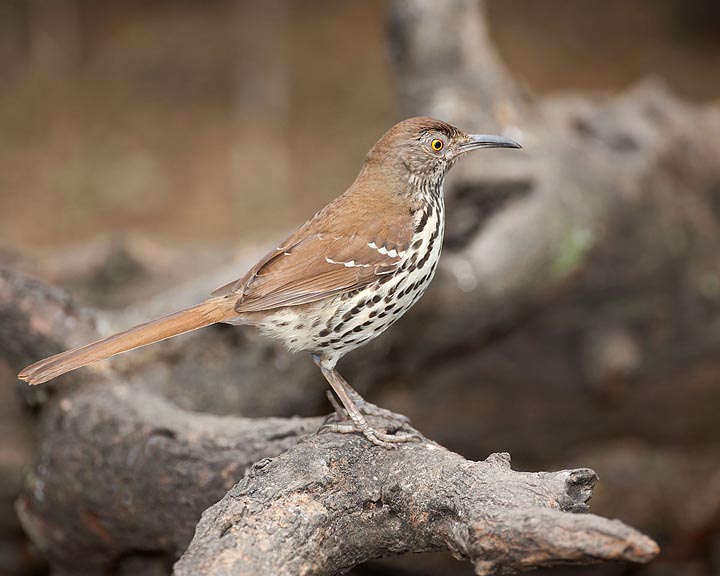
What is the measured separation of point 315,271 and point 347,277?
0.12 m

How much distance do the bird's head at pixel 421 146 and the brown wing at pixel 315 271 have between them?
34cm

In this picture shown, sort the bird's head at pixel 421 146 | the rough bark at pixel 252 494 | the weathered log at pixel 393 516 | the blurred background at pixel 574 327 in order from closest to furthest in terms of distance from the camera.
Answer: the weathered log at pixel 393 516 → the rough bark at pixel 252 494 → the bird's head at pixel 421 146 → the blurred background at pixel 574 327

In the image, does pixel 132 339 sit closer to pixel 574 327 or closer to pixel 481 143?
pixel 481 143

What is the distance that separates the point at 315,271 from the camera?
3328 mm

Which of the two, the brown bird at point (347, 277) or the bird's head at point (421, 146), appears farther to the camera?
the bird's head at point (421, 146)

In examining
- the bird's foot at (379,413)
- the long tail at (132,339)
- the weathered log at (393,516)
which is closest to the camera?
the weathered log at (393,516)

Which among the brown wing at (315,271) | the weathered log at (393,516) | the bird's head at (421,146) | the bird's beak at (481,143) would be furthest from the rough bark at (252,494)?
the bird's beak at (481,143)

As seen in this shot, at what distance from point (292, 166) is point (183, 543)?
6647 millimetres

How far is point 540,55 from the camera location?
10344mm

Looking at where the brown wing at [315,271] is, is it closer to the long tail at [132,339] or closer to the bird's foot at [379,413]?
the long tail at [132,339]

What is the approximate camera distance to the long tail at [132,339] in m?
2.95

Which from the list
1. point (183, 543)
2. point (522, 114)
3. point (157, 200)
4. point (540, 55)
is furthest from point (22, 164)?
→ point (183, 543)

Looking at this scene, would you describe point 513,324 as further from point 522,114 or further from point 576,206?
point 522,114

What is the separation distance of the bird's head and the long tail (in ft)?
2.53
